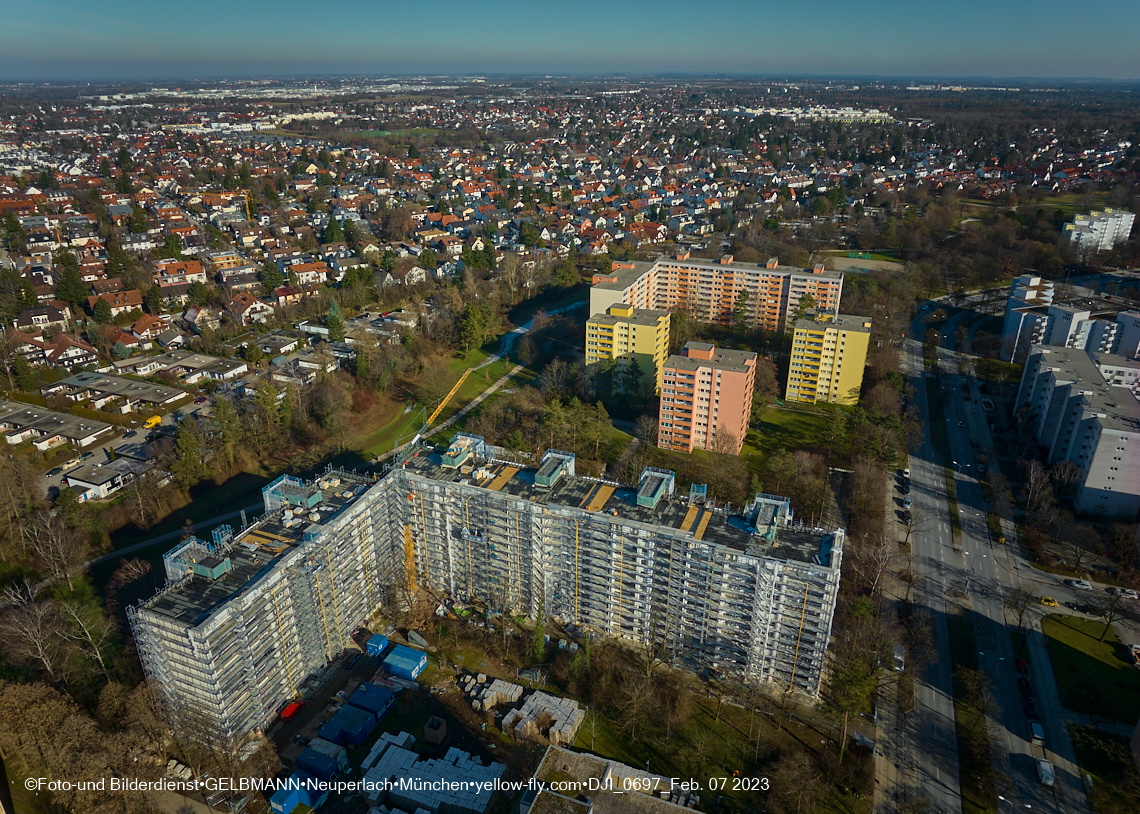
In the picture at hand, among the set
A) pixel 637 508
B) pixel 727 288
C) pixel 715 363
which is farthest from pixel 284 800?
pixel 727 288

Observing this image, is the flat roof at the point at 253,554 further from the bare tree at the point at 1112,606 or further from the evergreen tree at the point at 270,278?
the evergreen tree at the point at 270,278

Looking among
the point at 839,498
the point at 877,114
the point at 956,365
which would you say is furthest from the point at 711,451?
the point at 877,114

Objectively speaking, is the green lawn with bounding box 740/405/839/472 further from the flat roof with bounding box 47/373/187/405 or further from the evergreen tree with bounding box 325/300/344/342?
the flat roof with bounding box 47/373/187/405

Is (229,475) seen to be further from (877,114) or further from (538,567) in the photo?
(877,114)

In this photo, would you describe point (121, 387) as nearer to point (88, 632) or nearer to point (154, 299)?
point (154, 299)

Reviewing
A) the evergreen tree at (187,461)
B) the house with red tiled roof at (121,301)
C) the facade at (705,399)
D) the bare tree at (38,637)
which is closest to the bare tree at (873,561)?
the facade at (705,399)
